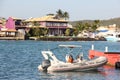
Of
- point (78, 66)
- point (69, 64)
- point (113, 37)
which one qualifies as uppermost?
point (69, 64)

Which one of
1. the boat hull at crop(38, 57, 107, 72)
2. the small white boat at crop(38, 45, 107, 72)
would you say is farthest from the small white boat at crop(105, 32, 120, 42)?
the small white boat at crop(38, 45, 107, 72)

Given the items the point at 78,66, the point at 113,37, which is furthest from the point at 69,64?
the point at 113,37

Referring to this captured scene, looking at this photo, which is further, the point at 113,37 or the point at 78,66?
the point at 113,37

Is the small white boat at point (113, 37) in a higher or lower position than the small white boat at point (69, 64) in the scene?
lower

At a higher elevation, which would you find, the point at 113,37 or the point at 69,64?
the point at 69,64

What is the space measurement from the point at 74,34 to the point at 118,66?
5782 inches

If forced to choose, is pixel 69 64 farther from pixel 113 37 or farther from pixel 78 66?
pixel 113 37

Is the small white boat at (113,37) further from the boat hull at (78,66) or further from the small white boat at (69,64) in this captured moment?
the small white boat at (69,64)

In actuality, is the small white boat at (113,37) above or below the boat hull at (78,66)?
below

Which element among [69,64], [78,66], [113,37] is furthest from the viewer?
[113,37]

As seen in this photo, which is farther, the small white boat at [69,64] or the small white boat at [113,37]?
the small white boat at [113,37]

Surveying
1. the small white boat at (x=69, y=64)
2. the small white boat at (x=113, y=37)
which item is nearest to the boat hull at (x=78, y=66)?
the small white boat at (x=69, y=64)

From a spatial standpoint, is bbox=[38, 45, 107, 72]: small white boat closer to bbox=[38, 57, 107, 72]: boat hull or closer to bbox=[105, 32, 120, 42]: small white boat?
bbox=[38, 57, 107, 72]: boat hull

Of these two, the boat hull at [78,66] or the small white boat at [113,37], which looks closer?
the boat hull at [78,66]
